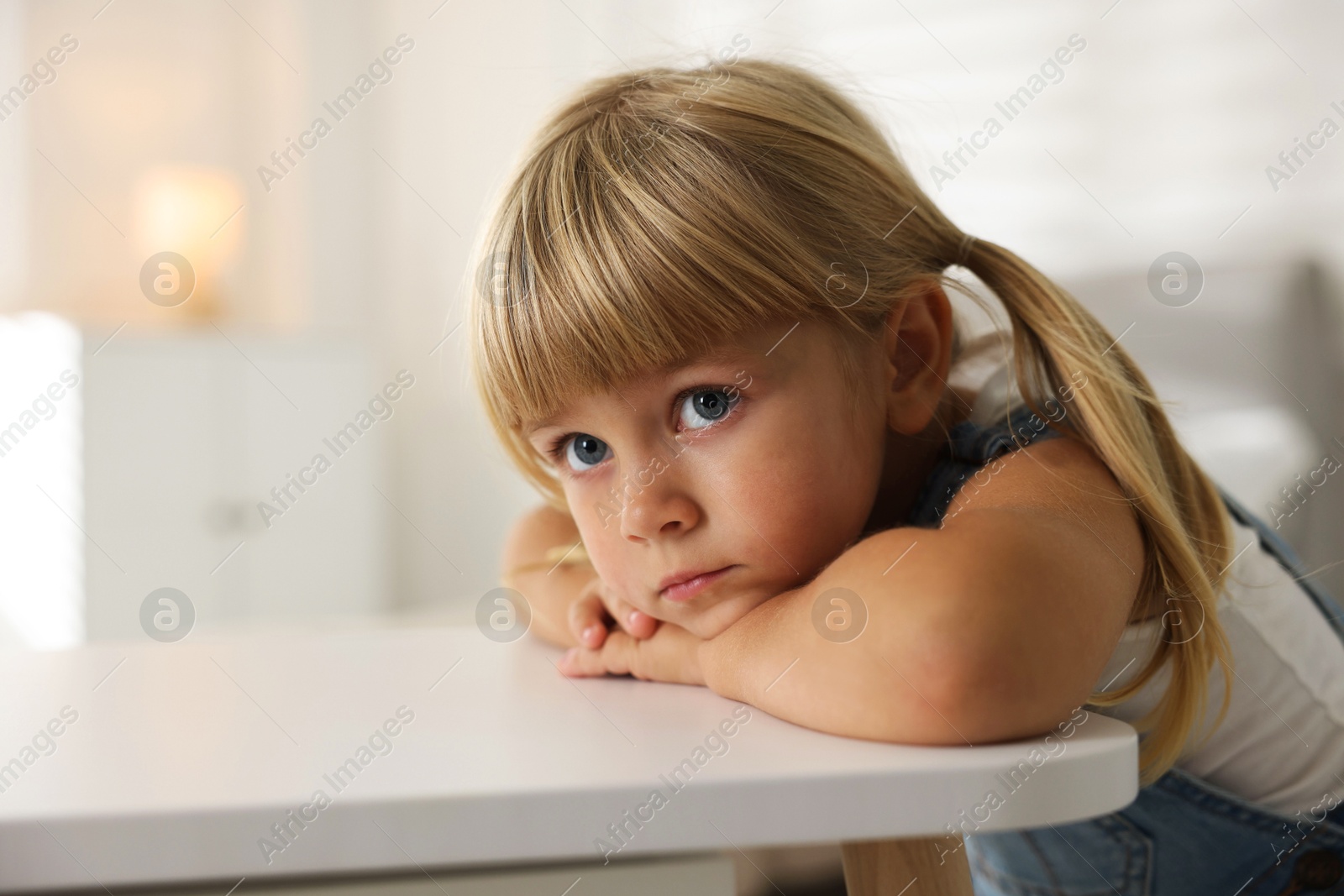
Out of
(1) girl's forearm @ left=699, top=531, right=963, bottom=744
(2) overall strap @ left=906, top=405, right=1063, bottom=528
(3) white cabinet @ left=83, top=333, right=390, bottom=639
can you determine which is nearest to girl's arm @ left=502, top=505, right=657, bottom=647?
(1) girl's forearm @ left=699, top=531, right=963, bottom=744

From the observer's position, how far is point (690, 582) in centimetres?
66

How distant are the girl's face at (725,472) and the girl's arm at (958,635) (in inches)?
3.8

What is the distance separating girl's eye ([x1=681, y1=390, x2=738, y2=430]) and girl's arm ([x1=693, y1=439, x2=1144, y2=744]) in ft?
0.47

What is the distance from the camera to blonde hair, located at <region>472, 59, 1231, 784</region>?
0.63m

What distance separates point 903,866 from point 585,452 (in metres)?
0.35

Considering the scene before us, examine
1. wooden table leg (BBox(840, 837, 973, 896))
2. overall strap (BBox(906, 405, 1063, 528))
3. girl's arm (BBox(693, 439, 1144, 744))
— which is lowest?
wooden table leg (BBox(840, 837, 973, 896))

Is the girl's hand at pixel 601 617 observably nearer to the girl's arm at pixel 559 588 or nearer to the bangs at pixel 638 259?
the girl's arm at pixel 559 588

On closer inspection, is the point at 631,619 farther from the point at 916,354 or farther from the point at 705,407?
the point at 916,354

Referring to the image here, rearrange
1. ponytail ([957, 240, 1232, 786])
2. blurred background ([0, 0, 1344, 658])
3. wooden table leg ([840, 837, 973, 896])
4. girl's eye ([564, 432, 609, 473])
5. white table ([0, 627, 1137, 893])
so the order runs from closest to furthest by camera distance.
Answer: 1. white table ([0, 627, 1137, 893])
2. wooden table leg ([840, 837, 973, 896])
3. ponytail ([957, 240, 1232, 786])
4. girl's eye ([564, 432, 609, 473])
5. blurred background ([0, 0, 1344, 658])

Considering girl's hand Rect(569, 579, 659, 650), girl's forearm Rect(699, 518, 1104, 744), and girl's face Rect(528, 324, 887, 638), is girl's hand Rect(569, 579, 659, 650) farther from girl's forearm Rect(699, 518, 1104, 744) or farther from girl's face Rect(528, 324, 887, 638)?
girl's forearm Rect(699, 518, 1104, 744)

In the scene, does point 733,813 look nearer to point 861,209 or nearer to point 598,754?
Result: point 598,754

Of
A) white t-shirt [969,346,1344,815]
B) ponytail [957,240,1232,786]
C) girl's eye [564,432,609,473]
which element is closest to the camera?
ponytail [957,240,1232,786]

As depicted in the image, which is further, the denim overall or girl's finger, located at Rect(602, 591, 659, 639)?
the denim overall

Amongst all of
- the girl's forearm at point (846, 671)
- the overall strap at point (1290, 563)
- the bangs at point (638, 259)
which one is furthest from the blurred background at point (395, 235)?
the girl's forearm at point (846, 671)
